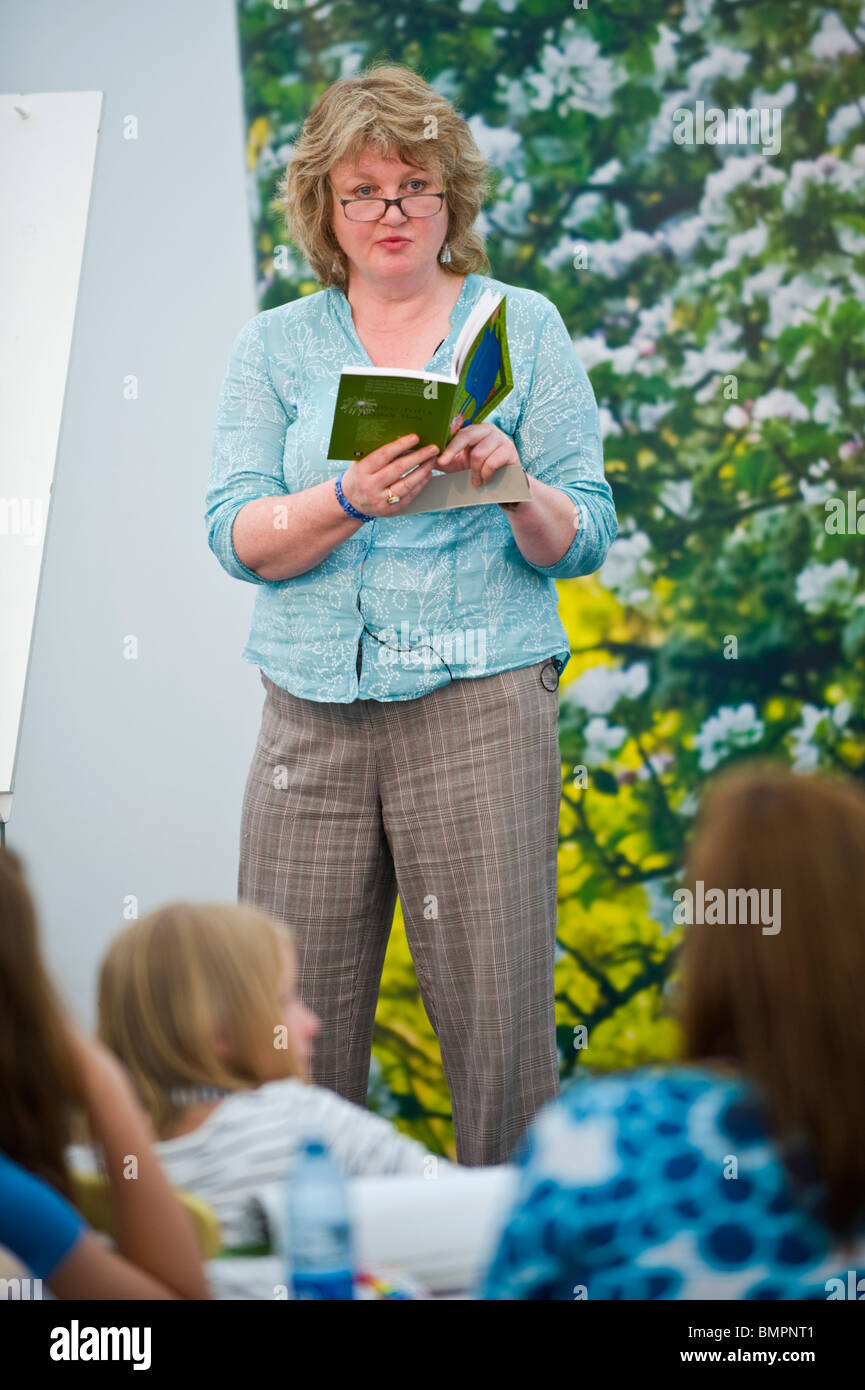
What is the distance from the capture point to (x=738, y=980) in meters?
1.17

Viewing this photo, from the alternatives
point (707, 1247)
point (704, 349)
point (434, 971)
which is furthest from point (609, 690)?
point (707, 1247)

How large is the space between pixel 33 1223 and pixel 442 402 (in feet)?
3.48

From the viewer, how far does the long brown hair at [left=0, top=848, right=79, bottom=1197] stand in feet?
4.27

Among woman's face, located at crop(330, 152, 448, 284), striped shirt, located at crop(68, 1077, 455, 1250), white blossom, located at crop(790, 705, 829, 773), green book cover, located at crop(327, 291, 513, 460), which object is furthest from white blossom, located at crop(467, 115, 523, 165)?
striped shirt, located at crop(68, 1077, 455, 1250)

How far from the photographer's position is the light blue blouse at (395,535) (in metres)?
2.01

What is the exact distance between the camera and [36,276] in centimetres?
275

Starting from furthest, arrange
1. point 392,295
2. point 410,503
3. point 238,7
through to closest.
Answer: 1. point 238,7
2. point 392,295
3. point 410,503

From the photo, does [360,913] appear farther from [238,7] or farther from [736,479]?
[238,7]

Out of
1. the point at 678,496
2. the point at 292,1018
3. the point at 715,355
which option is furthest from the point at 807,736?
the point at 292,1018

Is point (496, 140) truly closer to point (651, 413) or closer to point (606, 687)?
point (651, 413)

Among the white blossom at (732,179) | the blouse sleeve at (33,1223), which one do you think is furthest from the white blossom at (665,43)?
the blouse sleeve at (33,1223)

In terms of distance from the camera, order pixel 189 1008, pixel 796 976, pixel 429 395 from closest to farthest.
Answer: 1. pixel 796 976
2. pixel 189 1008
3. pixel 429 395

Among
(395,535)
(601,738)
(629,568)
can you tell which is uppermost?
(629,568)

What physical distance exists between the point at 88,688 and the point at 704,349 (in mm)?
1411
